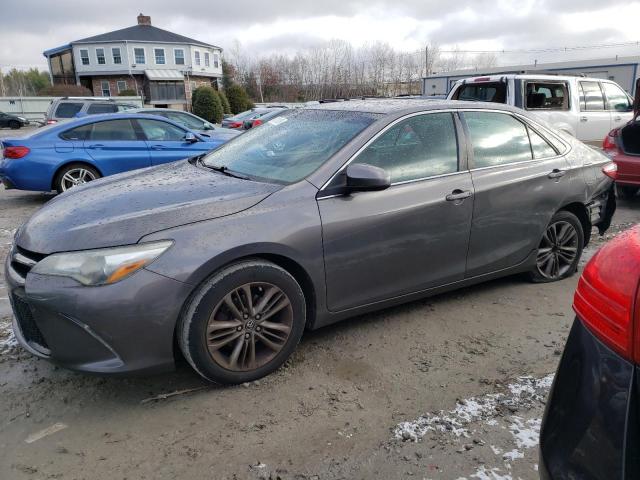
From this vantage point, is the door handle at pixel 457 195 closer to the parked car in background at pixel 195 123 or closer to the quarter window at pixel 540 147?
the quarter window at pixel 540 147

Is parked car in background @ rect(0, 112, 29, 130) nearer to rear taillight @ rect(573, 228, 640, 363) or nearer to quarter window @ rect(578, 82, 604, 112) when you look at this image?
quarter window @ rect(578, 82, 604, 112)

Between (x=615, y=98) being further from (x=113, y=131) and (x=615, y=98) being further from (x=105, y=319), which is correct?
(x=105, y=319)

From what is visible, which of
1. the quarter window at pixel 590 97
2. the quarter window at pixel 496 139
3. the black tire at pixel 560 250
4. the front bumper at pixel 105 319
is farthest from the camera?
the quarter window at pixel 590 97

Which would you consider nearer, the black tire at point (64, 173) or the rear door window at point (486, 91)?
the black tire at point (64, 173)

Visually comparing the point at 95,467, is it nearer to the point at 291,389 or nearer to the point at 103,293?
the point at 103,293

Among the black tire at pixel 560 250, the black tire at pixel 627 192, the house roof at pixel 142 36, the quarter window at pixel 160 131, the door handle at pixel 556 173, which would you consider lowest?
the black tire at pixel 627 192

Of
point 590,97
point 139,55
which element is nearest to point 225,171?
Answer: point 590,97

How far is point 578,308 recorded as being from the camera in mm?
1578

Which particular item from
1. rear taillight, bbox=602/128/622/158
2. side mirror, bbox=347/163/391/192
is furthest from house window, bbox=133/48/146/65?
side mirror, bbox=347/163/391/192

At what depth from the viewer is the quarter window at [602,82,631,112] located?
35.6 feet

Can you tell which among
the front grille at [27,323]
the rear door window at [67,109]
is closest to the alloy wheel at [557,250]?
the front grille at [27,323]

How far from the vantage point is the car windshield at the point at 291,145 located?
338 centimetres

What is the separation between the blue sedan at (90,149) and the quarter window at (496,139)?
4533 mm

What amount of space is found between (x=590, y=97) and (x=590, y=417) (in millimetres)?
10808
